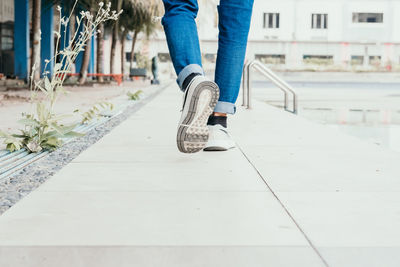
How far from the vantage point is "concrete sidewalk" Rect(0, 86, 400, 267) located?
1615mm

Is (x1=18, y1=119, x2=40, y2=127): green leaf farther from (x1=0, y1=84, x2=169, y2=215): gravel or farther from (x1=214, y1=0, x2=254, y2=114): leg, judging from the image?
(x1=214, y1=0, x2=254, y2=114): leg

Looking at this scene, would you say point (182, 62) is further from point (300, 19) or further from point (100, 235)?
point (300, 19)

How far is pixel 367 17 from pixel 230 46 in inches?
2080

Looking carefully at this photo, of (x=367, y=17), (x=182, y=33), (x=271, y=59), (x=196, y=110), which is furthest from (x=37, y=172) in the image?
(x=367, y=17)

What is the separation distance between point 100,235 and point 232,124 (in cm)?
400

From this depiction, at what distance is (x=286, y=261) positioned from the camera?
157 cm

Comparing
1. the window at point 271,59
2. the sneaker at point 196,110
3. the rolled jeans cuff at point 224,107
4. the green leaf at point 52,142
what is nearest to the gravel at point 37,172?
the green leaf at point 52,142

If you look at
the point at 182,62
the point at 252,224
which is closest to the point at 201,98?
the point at 182,62

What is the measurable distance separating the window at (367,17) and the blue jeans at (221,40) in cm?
5154

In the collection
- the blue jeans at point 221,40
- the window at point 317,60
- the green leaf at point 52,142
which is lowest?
the green leaf at point 52,142

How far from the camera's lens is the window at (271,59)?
4629 centimetres

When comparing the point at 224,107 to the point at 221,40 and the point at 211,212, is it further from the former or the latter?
the point at 211,212

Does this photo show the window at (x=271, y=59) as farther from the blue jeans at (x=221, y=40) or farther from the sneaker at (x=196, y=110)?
the sneaker at (x=196, y=110)

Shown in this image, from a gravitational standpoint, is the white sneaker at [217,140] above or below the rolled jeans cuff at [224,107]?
below
